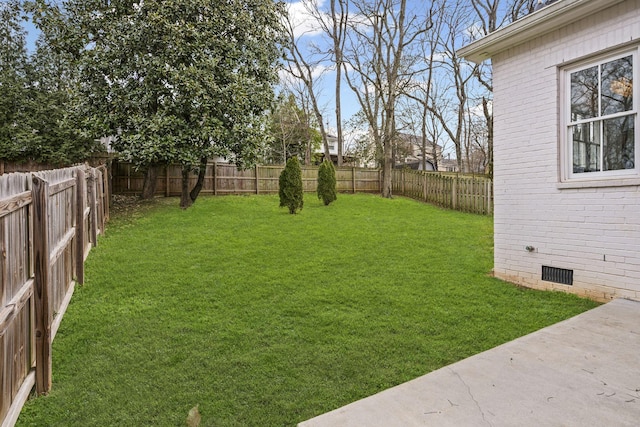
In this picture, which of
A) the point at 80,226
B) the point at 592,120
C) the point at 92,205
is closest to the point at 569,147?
the point at 592,120

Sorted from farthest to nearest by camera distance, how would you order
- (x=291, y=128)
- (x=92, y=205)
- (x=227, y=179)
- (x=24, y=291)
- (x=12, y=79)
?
(x=291, y=128) → (x=227, y=179) → (x=12, y=79) → (x=92, y=205) → (x=24, y=291)

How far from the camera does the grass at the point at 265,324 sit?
2613 millimetres

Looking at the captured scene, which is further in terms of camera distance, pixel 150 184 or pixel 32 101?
pixel 150 184

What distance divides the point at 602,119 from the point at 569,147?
1.48 ft

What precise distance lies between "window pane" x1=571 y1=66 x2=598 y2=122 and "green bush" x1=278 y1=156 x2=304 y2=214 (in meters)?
8.10

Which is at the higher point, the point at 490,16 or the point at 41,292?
the point at 490,16

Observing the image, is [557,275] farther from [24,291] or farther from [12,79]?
[12,79]

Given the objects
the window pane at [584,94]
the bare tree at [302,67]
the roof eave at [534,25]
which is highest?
the bare tree at [302,67]

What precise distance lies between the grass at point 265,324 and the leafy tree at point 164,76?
13.6ft

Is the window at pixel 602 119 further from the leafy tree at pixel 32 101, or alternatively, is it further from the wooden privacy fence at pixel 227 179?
the leafy tree at pixel 32 101

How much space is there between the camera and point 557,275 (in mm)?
4891

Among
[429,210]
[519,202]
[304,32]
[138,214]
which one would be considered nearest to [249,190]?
[138,214]

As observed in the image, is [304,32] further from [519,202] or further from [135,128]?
[519,202]

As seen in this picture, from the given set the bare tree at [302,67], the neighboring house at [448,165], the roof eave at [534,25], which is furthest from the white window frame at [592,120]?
the neighboring house at [448,165]
